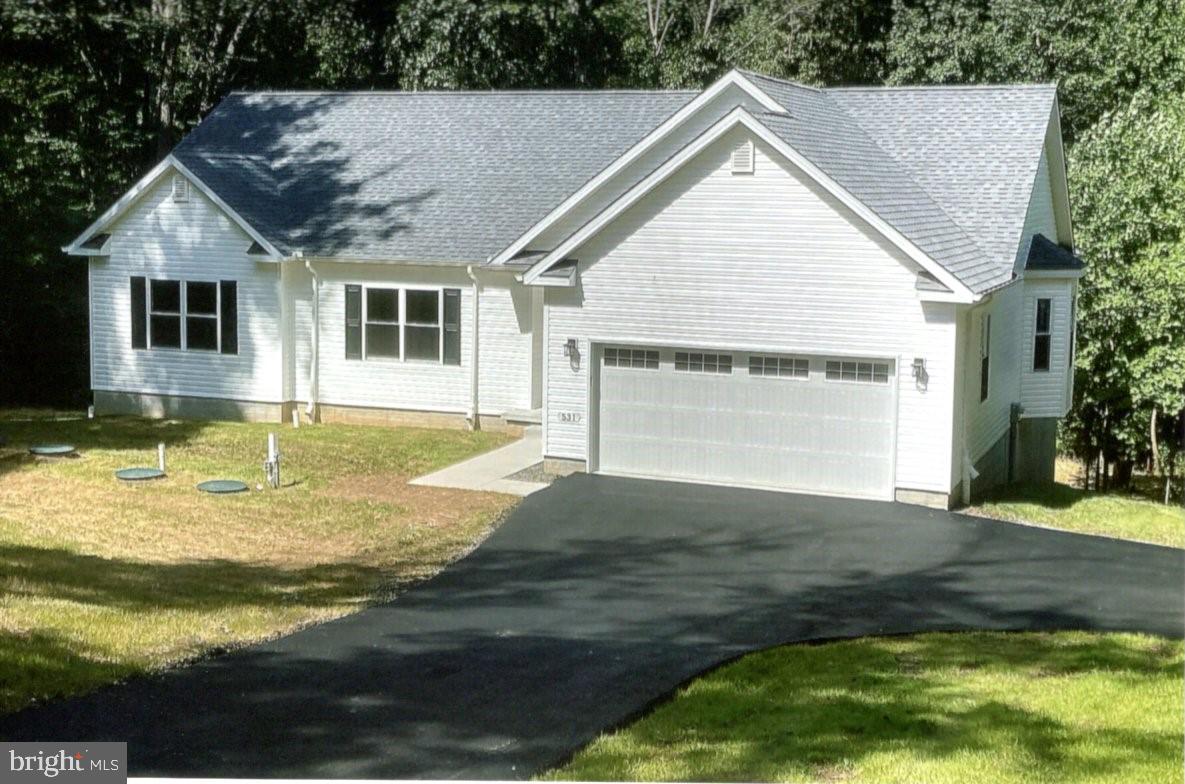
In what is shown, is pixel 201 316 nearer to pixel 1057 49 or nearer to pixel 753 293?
pixel 753 293

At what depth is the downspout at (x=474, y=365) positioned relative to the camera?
86.5 ft

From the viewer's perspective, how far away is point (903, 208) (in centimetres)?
2161

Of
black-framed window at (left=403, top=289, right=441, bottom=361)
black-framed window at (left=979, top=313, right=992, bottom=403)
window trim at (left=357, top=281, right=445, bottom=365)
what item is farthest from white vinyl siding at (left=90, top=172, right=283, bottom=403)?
black-framed window at (left=979, top=313, right=992, bottom=403)

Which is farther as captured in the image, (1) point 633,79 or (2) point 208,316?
(1) point 633,79

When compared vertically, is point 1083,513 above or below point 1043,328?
below

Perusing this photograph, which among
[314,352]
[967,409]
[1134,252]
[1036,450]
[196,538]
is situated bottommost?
[196,538]

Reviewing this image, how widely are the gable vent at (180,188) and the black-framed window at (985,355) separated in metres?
15.2

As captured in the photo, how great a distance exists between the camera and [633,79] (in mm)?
42562

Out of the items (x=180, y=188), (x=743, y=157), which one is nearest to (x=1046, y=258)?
(x=743, y=157)

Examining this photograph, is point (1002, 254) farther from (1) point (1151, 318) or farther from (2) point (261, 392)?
(2) point (261, 392)

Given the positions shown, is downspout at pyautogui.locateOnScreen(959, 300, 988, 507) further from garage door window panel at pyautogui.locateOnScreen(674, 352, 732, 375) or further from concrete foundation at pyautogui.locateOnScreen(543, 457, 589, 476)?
concrete foundation at pyautogui.locateOnScreen(543, 457, 589, 476)

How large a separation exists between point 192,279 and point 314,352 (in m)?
2.86

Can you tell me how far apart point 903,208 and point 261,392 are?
43.2 ft

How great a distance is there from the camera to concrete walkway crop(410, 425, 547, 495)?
21.8 meters
